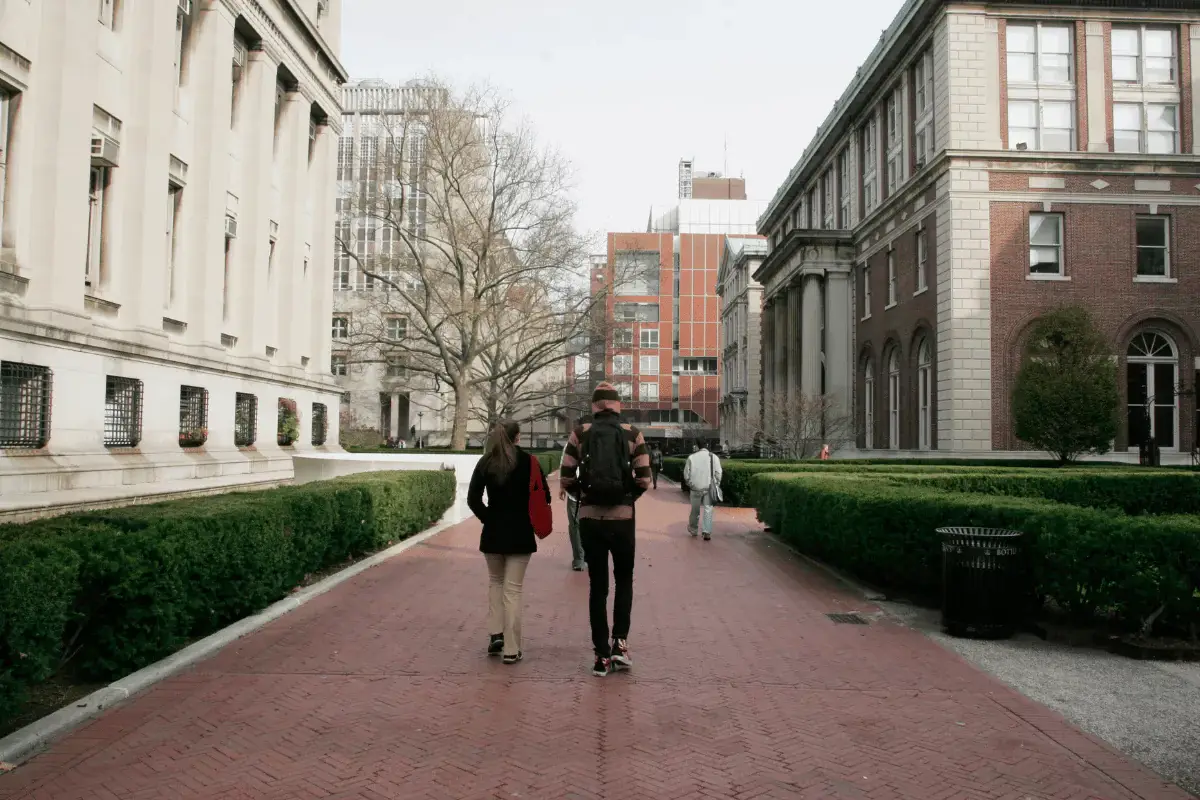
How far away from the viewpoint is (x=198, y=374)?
20047 mm

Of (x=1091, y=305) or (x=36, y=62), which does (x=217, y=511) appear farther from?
(x=1091, y=305)

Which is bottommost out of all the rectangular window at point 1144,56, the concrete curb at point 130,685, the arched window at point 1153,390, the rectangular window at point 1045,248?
the concrete curb at point 130,685

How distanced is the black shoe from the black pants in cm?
4

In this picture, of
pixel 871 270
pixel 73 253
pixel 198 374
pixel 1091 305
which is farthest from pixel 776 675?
pixel 871 270

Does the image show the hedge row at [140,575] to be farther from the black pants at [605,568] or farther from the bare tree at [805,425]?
the bare tree at [805,425]

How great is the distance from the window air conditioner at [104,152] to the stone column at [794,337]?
37.3 meters

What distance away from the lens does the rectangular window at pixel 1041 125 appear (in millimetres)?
32562

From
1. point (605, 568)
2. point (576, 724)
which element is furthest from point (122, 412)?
point (576, 724)

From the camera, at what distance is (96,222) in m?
17.4

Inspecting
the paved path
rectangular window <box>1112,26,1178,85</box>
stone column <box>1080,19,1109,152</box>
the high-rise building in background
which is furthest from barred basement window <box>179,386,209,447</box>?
the high-rise building in background

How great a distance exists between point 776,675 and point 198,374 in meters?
16.7

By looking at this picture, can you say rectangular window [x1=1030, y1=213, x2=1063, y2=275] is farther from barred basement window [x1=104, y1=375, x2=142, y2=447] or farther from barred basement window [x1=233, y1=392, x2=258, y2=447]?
barred basement window [x1=104, y1=375, x2=142, y2=447]

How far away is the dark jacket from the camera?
23.6 feet

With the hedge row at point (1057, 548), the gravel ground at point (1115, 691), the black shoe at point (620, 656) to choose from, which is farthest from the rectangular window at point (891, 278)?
the black shoe at point (620, 656)
